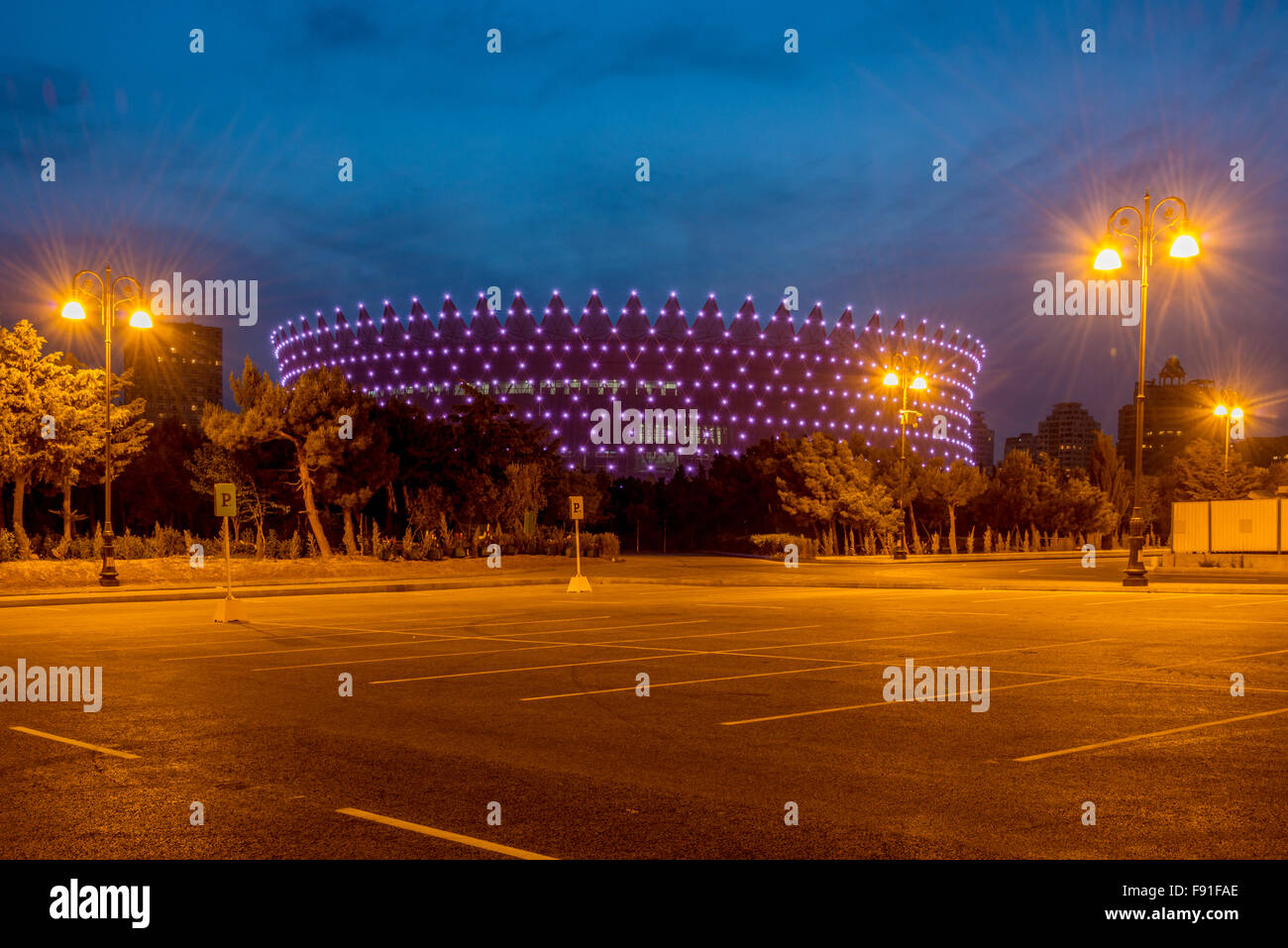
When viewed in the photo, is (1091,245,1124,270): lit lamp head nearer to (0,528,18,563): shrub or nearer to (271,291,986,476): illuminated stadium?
(0,528,18,563): shrub

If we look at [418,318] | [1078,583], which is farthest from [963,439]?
[1078,583]

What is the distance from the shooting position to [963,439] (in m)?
152

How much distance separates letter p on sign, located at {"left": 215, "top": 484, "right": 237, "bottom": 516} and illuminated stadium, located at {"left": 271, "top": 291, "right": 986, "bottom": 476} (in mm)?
91636

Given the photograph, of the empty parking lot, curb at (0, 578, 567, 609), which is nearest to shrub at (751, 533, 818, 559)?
curb at (0, 578, 567, 609)

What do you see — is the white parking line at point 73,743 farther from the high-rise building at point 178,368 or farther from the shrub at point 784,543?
the high-rise building at point 178,368

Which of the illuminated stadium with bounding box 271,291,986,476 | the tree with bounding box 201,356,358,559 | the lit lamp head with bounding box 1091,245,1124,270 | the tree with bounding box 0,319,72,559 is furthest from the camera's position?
the illuminated stadium with bounding box 271,291,986,476

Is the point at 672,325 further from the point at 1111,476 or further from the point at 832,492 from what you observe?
the point at 832,492

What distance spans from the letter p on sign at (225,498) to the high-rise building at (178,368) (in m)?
88.7

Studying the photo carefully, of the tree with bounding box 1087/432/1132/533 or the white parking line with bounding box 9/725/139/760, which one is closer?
the white parking line with bounding box 9/725/139/760

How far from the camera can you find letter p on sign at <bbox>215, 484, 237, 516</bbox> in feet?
65.4

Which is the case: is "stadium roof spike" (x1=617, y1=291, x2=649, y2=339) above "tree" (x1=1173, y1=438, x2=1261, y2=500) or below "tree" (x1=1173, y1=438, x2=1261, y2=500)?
above

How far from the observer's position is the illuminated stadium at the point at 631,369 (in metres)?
117
